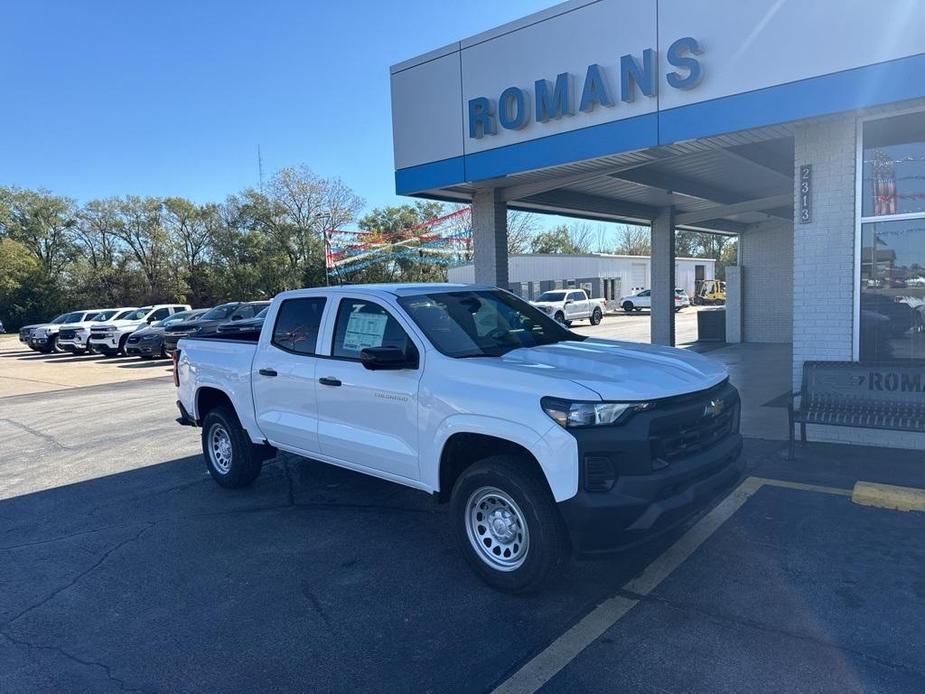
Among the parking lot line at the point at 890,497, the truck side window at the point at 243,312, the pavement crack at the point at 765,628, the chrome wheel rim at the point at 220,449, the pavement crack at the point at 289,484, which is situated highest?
the truck side window at the point at 243,312

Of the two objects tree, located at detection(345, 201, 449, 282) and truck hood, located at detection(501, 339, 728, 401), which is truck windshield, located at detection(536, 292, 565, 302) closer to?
tree, located at detection(345, 201, 449, 282)

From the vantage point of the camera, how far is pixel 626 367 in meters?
4.12

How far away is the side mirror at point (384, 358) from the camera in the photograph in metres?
4.30

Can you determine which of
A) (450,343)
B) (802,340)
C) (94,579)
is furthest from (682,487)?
(802,340)

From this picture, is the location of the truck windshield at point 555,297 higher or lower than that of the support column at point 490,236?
lower

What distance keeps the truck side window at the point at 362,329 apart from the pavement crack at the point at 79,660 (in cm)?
246

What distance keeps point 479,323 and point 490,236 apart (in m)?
6.20

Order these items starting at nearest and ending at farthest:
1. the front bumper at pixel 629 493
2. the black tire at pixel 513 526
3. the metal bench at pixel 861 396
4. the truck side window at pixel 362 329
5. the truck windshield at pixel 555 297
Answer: the front bumper at pixel 629 493 → the black tire at pixel 513 526 → the truck side window at pixel 362 329 → the metal bench at pixel 861 396 → the truck windshield at pixel 555 297

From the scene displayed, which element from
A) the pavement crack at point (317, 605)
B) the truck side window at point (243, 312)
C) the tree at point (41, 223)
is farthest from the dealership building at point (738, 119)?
the tree at point (41, 223)

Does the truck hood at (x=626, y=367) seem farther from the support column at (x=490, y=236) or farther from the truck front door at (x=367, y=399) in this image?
the support column at (x=490, y=236)

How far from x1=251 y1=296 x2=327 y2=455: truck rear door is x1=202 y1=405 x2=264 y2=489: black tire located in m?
0.51

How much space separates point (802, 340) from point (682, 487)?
4496 millimetres

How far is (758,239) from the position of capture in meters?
17.9

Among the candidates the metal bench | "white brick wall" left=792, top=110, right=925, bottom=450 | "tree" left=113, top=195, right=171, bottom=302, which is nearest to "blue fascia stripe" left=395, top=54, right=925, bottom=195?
"white brick wall" left=792, top=110, right=925, bottom=450
